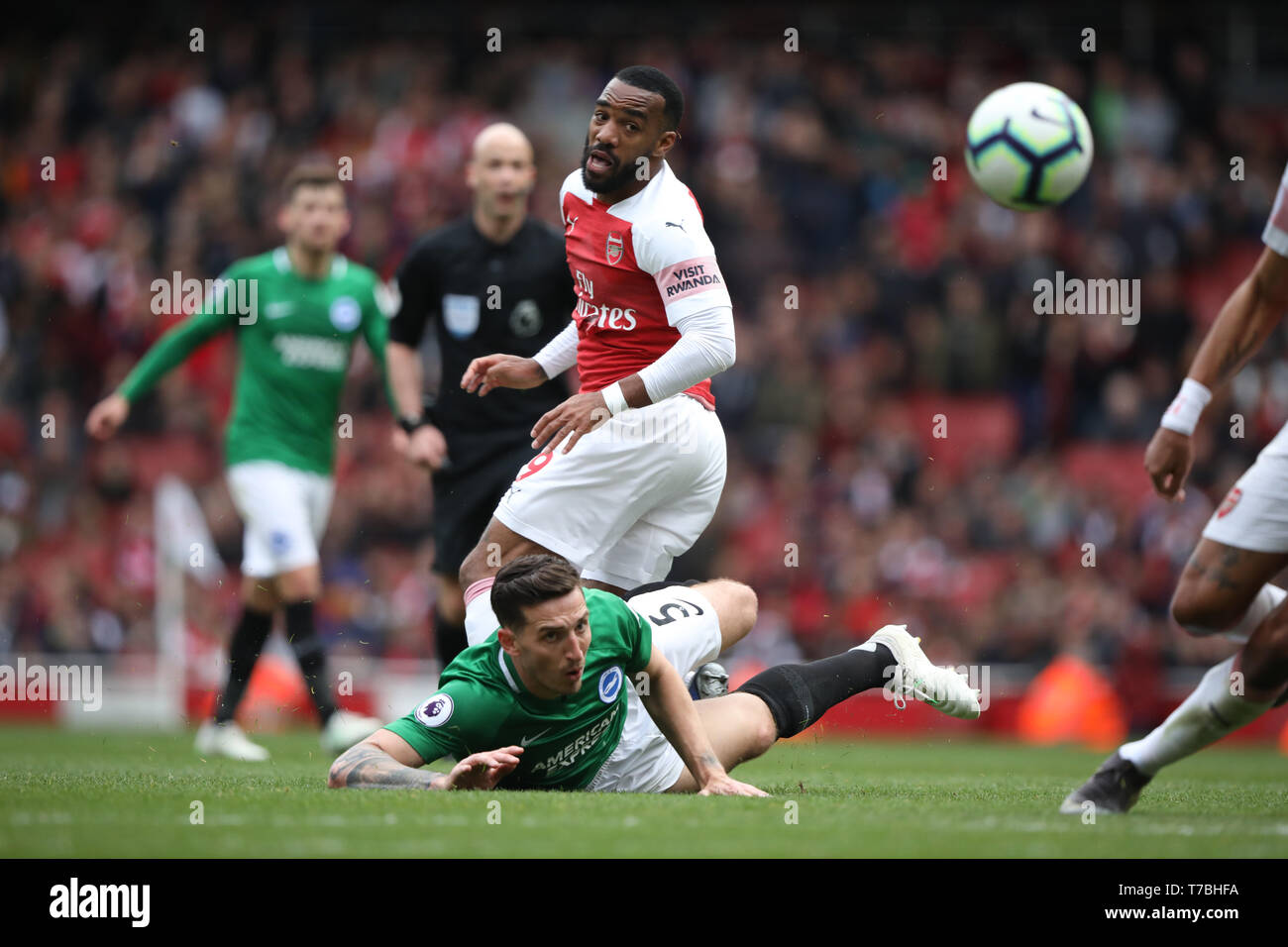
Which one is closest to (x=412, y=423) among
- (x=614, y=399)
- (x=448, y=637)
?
(x=448, y=637)

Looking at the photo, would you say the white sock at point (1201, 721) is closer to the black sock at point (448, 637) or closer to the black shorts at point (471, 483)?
the black shorts at point (471, 483)

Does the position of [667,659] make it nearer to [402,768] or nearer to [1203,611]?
[402,768]

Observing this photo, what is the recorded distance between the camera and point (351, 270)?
937 centimetres

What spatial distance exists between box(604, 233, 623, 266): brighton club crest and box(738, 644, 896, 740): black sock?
172 cm

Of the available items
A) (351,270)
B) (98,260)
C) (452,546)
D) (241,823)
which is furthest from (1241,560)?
(98,260)

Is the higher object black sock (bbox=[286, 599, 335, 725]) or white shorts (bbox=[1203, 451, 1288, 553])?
white shorts (bbox=[1203, 451, 1288, 553])

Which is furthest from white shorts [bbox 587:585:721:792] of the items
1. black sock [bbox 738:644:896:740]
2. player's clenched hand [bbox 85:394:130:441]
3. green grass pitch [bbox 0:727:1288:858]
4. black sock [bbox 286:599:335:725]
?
player's clenched hand [bbox 85:394:130:441]

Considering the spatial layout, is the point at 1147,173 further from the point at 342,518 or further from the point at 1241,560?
the point at 1241,560

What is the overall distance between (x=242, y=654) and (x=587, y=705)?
377 centimetres

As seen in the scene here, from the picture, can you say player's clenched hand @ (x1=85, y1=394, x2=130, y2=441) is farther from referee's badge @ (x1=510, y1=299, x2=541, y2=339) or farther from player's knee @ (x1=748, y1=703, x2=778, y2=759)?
player's knee @ (x1=748, y1=703, x2=778, y2=759)

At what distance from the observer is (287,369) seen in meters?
9.12

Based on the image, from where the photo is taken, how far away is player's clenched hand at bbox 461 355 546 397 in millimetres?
6383

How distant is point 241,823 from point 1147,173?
1522 cm

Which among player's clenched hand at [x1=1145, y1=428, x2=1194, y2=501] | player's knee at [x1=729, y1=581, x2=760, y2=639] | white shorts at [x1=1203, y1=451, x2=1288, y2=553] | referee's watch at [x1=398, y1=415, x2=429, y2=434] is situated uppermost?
referee's watch at [x1=398, y1=415, x2=429, y2=434]
